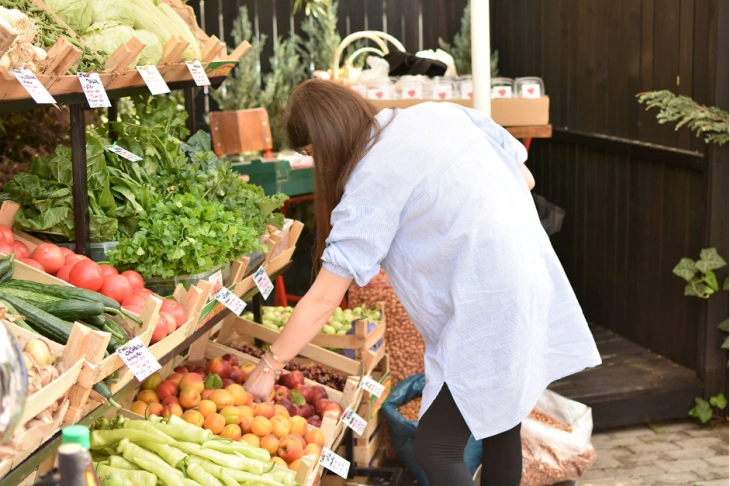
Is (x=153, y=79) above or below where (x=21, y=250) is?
above

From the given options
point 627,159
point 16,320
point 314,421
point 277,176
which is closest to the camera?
point 16,320

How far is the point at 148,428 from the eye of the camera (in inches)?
99.3

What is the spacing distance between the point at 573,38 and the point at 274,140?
7.73ft

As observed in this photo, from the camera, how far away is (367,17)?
328 inches

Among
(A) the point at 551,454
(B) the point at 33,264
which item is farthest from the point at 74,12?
(A) the point at 551,454

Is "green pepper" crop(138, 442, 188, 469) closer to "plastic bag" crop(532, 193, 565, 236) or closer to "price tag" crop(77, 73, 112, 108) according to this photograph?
"price tag" crop(77, 73, 112, 108)

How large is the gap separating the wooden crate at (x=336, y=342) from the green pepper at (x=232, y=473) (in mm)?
1093

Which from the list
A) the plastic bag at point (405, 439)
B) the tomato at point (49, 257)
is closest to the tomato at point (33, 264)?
the tomato at point (49, 257)

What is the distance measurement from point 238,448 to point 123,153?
105 cm

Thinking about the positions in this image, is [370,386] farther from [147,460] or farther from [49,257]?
[49,257]

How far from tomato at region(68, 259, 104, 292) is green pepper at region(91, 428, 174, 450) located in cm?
43

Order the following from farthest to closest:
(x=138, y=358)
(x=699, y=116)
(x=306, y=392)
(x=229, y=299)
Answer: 1. (x=699, y=116)
2. (x=306, y=392)
3. (x=229, y=299)
4. (x=138, y=358)

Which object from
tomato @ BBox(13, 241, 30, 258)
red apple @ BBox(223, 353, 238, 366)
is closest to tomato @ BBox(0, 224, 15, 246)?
tomato @ BBox(13, 241, 30, 258)

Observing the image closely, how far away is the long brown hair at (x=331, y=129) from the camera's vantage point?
2.45m
